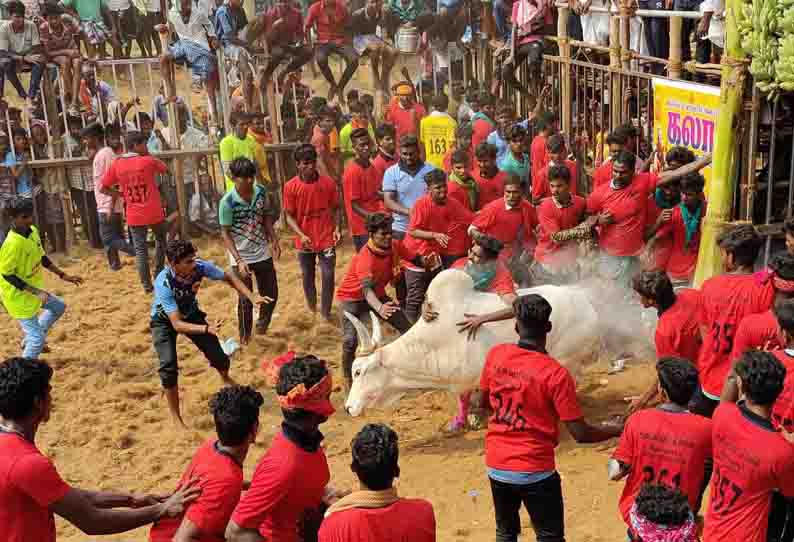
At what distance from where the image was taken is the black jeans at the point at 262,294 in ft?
32.0

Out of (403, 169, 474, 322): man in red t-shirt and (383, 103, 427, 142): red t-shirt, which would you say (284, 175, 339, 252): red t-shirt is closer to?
(403, 169, 474, 322): man in red t-shirt

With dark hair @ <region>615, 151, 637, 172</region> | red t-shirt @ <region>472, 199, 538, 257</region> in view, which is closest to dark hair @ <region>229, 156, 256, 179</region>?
red t-shirt @ <region>472, 199, 538, 257</region>

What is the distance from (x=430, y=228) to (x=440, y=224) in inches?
3.9

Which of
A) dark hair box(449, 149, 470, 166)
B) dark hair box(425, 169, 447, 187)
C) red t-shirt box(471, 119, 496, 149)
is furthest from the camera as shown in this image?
red t-shirt box(471, 119, 496, 149)

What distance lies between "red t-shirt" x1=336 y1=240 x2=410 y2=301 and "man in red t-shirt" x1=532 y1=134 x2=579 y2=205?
2.30 meters

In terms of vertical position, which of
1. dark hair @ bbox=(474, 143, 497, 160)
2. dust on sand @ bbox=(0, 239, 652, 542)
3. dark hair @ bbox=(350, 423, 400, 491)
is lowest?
dust on sand @ bbox=(0, 239, 652, 542)

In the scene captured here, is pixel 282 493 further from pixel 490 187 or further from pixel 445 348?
pixel 490 187

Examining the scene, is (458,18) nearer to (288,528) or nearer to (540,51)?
(540,51)

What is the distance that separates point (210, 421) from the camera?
8.45 metres

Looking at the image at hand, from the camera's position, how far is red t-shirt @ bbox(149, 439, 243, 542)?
4277mm

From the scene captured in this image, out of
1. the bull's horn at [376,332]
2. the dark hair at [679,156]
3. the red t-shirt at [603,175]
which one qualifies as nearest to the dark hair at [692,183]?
the dark hair at [679,156]

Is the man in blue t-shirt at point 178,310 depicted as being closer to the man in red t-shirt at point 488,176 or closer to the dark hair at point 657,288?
the man in red t-shirt at point 488,176

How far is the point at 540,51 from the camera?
44.4 feet

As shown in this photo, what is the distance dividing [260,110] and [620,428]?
10.2 m
